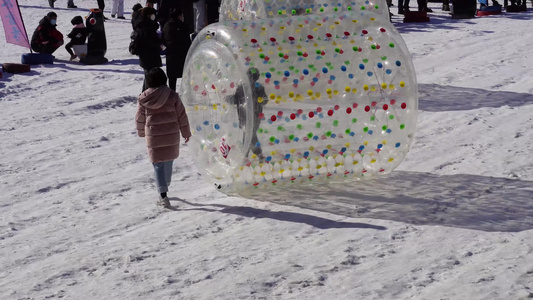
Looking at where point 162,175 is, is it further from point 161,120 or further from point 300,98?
point 300,98

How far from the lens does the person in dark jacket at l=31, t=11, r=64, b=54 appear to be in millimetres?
14961

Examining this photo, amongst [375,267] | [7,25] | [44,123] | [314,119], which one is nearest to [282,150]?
[314,119]

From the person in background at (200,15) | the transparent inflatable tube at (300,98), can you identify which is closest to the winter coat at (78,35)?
the person in background at (200,15)

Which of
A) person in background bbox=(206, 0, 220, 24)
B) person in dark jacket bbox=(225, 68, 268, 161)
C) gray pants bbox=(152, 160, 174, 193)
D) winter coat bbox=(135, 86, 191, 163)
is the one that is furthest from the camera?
person in background bbox=(206, 0, 220, 24)

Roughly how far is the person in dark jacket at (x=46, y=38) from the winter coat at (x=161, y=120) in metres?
8.35

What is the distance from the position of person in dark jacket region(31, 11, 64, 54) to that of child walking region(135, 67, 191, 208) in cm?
835

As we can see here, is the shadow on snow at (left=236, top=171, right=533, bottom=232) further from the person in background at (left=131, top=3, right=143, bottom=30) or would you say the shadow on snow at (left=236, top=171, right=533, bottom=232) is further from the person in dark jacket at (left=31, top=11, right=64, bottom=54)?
the person in dark jacket at (left=31, top=11, right=64, bottom=54)

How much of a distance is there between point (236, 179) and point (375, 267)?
1793 mm

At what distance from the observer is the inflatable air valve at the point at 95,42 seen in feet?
48.0

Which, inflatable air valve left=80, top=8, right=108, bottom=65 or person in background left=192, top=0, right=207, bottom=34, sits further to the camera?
inflatable air valve left=80, top=8, right=108, bottom=65

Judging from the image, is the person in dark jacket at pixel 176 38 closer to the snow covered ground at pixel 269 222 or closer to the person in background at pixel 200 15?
the snow covered ground at pixel 269 222

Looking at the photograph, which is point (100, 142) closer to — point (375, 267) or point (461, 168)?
point (461, 168)

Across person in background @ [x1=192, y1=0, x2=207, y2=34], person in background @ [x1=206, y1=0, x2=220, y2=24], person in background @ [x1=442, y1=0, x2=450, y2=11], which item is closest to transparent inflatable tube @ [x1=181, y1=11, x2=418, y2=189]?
person in background @ [x1=206, y1=0, x2=220, y2=24]

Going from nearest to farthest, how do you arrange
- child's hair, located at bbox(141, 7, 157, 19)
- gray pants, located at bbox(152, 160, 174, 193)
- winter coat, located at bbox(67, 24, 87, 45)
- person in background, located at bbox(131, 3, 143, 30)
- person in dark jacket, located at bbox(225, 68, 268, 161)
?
person in dark jacket, located at bbox(225, 68, 268, 161) < gray pants, located at bbox(152, 160, 174, 193) < child's hair, located at bbox(141, 7, 157, 19) < person in background, located at bbox(131, 3, 143, 30) < winter coat, located at bbox(67, 24, 87, 45)
